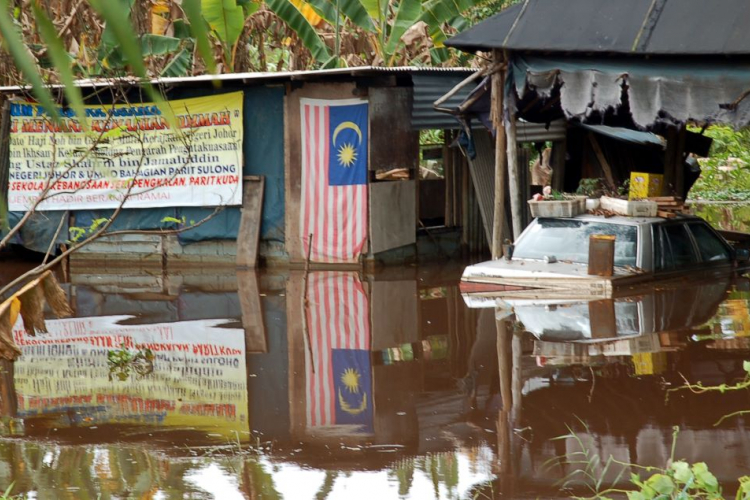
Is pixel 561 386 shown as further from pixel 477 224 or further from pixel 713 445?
pixel 477 224

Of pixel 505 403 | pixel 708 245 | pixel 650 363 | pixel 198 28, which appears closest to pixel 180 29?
pixel 708 245

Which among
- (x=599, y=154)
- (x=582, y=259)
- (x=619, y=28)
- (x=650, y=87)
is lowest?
(x=582, y=259)

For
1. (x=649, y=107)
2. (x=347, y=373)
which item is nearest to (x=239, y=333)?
(x=347, y=373)

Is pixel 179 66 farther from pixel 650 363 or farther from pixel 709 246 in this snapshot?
pixel 650 363

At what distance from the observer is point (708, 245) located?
42.5 ft

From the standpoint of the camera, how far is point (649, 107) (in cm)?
1168

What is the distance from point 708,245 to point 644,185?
1160 mm

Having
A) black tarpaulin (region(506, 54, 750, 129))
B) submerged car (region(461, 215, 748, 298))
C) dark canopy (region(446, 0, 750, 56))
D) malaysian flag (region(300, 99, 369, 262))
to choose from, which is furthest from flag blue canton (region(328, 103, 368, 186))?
submerged car (region(461, 215, 748, 298))

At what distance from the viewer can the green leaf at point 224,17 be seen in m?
15.7

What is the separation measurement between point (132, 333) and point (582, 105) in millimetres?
5915

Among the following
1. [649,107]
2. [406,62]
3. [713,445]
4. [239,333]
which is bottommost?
[713,445]

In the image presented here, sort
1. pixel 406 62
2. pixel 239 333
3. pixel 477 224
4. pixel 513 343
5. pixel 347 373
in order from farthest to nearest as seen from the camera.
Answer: pixel 406 62 < pixel 477 224 < pixel 239 333 < pixel 513 343 < pixel 347 373

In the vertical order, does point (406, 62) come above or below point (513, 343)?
above

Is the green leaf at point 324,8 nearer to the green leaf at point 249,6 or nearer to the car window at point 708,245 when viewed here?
the green leaf at point 249,6
